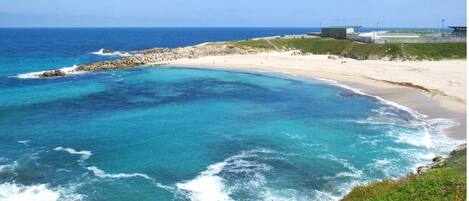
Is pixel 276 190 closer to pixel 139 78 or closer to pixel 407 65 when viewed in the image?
pixel 139 78

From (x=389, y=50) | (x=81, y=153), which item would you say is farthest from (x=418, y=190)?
(x=389, y=50)

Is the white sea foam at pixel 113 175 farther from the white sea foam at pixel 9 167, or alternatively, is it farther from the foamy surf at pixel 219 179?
the white sea foam at pixel 9 167

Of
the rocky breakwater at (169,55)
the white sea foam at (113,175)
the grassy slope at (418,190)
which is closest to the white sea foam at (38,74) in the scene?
the rocky breakwater at (169,55)

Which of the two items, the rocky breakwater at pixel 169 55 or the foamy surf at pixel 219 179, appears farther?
the rocky breakwater at pixel 169 55

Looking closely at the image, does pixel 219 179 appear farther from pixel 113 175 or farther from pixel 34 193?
pixel 34 193

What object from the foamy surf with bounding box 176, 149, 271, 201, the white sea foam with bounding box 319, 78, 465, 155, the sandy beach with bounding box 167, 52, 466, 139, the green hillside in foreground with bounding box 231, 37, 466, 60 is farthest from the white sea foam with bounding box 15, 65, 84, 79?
the foamy surf with bounding box 176, 149, 271, 201

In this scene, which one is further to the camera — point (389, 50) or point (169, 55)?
point (169, 55)

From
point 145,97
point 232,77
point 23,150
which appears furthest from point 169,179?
point 232,77
